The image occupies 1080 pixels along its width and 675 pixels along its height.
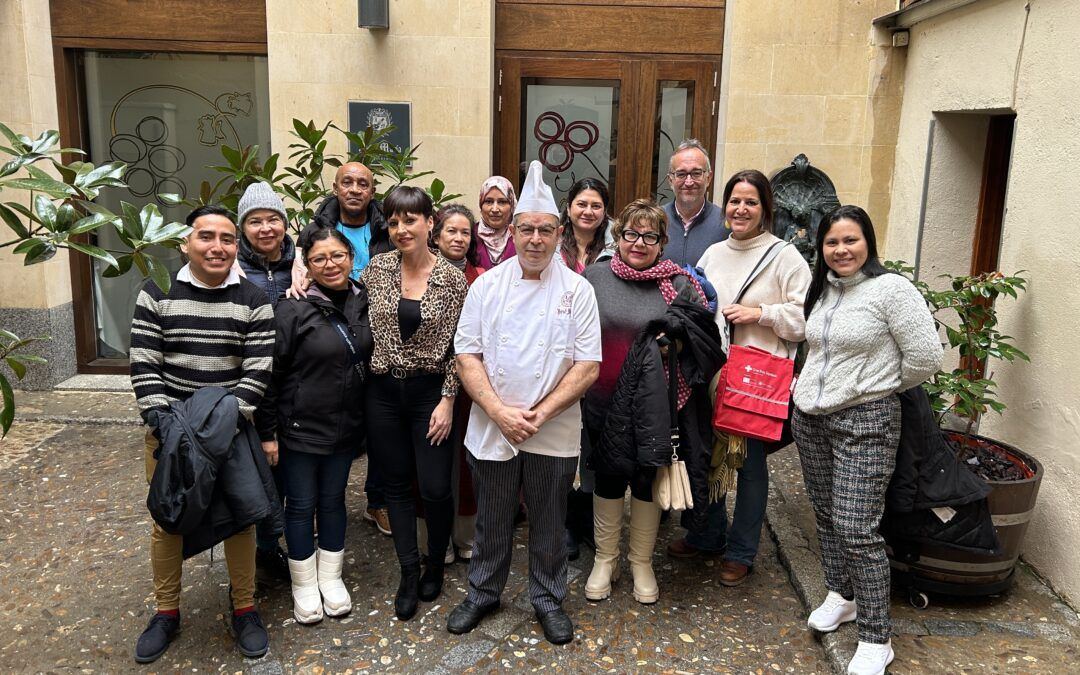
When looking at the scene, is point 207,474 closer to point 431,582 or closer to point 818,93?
point 431,582

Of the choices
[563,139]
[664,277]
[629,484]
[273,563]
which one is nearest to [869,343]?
[664,277]

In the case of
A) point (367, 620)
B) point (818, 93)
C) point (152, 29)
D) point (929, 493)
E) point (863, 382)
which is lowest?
point (367, 620)

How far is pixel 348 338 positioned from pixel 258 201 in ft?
2.74

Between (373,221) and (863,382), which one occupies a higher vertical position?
(373,221)

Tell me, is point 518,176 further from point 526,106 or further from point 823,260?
point 823,260

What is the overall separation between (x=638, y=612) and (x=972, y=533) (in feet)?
5.11

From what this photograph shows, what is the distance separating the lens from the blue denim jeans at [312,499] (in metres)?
3.73

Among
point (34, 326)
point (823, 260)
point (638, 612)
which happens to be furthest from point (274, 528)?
point (34, 326)

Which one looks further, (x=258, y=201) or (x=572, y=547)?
(x=572, y=547)

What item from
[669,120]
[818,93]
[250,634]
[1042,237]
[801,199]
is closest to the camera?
[250,634]

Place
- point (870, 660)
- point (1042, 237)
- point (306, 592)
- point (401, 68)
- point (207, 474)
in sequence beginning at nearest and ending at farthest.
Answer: point (207, 474), point (870, 660), point (306, 592), point (1042, 237), point (401, 68)

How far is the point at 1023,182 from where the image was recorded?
4363 mm

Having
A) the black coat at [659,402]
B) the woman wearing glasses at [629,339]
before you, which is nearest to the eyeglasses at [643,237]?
the woman wearing glasses at [629,339]

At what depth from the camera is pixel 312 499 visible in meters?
3.79
